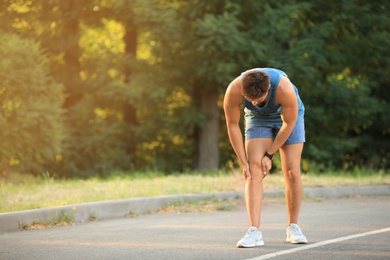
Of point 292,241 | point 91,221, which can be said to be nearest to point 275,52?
point 91,221

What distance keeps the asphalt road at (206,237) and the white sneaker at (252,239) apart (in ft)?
0.25

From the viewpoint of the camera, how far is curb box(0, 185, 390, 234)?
9.85m

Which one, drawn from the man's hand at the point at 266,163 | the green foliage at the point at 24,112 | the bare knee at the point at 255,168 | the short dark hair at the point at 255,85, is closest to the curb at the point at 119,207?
the bare knee at the point at 255,168

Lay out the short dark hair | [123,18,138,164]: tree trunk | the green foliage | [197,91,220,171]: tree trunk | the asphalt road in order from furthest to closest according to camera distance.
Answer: [123,18,138,164]: tree trunk < [197,91,220,171]: tree trunk < the green foliage < the asphalt road < the short dark hair

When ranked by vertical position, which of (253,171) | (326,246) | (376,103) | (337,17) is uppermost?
(337,17)

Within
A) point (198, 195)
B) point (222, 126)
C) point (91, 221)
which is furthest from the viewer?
point (222, 126)

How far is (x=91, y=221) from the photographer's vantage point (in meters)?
10.7

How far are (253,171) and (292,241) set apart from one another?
2.51 feet

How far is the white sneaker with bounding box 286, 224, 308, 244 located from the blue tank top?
1003 mm

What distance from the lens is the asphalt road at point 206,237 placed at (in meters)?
7.41

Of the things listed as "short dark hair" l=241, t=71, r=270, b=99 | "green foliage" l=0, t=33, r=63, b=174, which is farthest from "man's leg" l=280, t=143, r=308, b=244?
"green foliage" l=0, t=33, r=63, b=174

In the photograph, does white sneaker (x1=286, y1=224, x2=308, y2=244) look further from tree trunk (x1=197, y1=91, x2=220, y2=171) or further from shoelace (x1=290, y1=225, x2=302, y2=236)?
tree trunk (x1=197, y1=91, x2=220, y2=171)

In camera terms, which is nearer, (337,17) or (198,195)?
(198,195)

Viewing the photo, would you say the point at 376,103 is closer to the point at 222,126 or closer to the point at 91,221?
the point at 222,126
